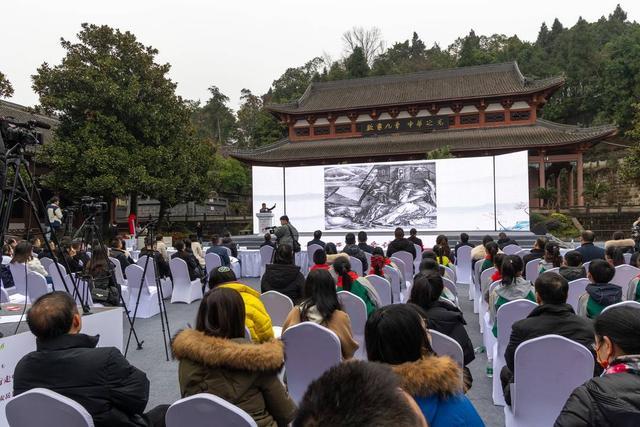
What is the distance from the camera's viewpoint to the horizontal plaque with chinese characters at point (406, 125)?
20047 millimetres

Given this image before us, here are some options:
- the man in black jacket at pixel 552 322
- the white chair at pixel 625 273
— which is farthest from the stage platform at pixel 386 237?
the man in black jacket at pixel 552 322

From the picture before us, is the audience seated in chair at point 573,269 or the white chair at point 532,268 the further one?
the white chair at point 532,268

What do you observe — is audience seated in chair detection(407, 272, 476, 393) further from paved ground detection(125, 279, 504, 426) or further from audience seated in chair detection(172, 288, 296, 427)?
audience seated in chair detection(172, 288, 296, 427)

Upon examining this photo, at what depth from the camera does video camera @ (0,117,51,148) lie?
3.03 metres

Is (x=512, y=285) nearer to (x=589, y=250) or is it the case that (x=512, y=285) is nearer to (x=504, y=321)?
(x=504, y=321)

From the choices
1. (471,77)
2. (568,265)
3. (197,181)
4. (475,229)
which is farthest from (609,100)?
(568,265)

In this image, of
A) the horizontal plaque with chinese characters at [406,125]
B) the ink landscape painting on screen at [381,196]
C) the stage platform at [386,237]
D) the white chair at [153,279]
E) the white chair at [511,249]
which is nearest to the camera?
the white chair at [153,279]

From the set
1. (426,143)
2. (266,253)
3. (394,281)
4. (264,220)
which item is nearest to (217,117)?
(426,143)

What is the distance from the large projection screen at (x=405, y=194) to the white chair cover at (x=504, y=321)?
10.4 meters

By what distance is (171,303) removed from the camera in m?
7.21

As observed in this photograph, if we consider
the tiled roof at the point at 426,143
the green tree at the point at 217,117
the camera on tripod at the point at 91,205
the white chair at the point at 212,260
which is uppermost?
the green tree at the point at 217,117

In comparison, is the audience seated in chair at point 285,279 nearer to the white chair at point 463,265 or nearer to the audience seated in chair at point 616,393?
the audience seated in chair at point 616,393

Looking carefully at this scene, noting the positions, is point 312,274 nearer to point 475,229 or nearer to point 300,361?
point 300,361

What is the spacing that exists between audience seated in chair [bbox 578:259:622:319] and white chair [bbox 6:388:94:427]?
129 inches
